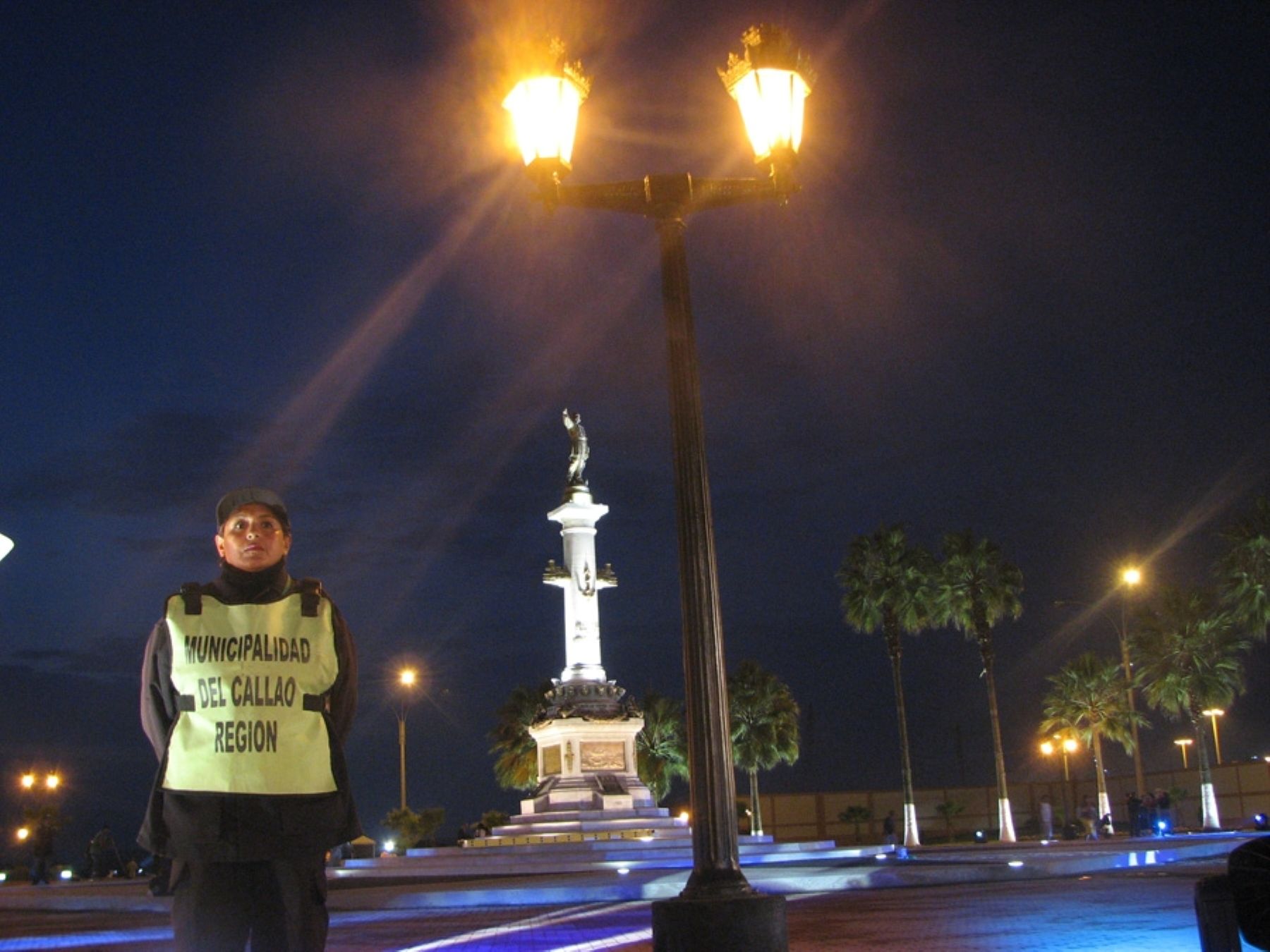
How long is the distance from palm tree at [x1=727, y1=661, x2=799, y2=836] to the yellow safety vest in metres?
44.5

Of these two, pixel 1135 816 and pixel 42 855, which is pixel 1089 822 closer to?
pixel 1135 816

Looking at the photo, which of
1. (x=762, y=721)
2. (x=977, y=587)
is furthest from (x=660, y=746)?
(x=977, y=587)

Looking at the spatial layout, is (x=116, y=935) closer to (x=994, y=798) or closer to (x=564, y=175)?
(x=564, y=175)

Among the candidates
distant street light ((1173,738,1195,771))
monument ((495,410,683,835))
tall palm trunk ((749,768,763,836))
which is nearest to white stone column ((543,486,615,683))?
monument ((495,410,683,835))

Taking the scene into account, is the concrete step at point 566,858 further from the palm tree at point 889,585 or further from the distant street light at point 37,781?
the distant street light at point 37,781

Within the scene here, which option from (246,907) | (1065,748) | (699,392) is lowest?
(246,907)

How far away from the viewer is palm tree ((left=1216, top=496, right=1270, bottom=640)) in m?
38.0

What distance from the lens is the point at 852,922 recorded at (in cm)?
1152

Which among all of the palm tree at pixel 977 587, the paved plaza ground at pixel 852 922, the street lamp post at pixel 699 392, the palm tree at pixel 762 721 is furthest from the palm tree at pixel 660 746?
the street lamp post at pixel 699 392

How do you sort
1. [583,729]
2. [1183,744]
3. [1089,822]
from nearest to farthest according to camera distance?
[583,729]
[1089,822]
[1183,744]

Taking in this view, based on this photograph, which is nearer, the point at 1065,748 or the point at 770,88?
the point at 770,88

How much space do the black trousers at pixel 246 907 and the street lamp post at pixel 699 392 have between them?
10.6 feet

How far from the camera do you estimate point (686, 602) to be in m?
7.67

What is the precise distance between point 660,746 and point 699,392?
140 ft
